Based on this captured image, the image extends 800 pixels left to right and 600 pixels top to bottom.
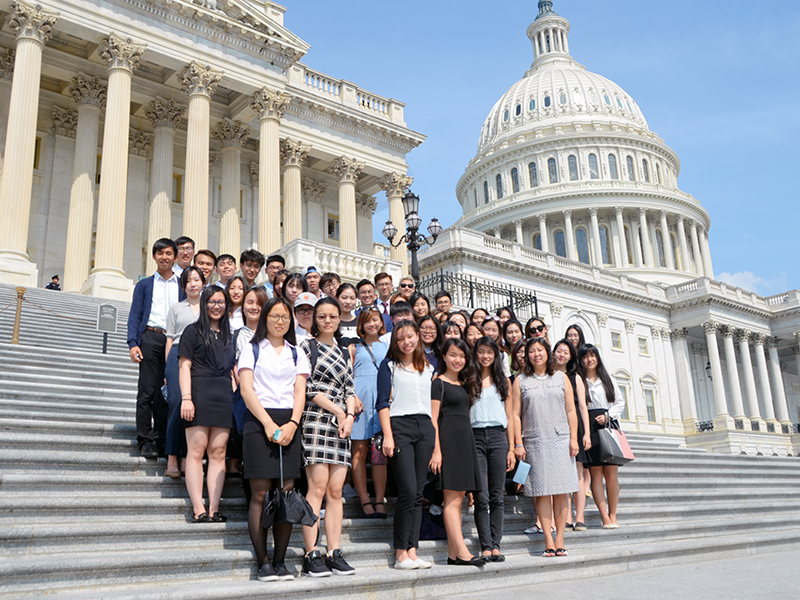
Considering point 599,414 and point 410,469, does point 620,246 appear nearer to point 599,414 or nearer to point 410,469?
point 599,414

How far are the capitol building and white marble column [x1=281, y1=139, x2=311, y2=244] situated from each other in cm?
9

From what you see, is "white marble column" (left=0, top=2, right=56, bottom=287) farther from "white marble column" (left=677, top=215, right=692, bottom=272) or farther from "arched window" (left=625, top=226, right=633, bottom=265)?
"white marble column" (left=677, top=215, right=692, bottom=272)

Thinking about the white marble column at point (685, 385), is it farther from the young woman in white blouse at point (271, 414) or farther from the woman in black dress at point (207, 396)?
the young woman in white blouse at point (271, 414)

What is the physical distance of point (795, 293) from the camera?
58219mm

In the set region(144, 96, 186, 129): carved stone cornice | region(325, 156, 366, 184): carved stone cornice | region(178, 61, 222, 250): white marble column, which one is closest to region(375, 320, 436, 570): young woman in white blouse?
region(178, 61, 222, 250): white marble column

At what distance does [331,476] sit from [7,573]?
2294 mm

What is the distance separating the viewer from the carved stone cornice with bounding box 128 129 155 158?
2702 centimetres

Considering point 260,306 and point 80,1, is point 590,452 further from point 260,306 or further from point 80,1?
point 80,1

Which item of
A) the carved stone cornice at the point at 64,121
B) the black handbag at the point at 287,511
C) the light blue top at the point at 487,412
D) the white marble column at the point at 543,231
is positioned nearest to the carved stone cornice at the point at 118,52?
the carved stone cornice at the point at 64,121

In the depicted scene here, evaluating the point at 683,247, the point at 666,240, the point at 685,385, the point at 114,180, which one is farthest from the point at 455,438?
the point at 683,247

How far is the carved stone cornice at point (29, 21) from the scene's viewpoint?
2008 centimetres

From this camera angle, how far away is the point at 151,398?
269 inches

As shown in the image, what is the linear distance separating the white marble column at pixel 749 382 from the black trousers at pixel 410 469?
54.2m

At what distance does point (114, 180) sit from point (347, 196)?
467 inches
